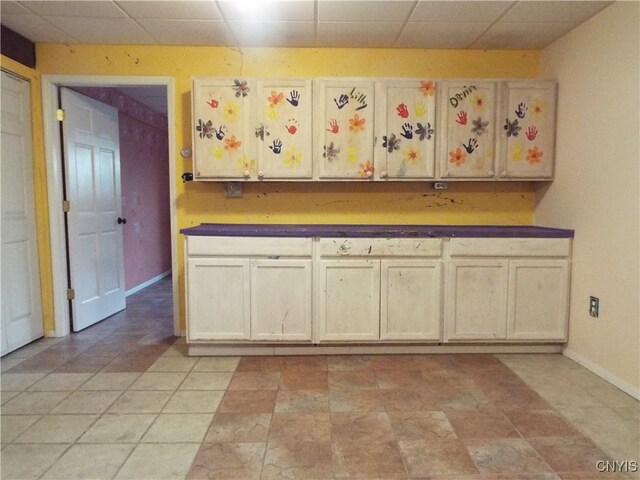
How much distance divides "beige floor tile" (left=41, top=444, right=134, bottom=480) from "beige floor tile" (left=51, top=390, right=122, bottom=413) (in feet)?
1.11

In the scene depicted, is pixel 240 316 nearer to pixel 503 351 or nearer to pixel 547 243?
pixel 503 351

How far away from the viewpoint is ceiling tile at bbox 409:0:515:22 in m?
2.31

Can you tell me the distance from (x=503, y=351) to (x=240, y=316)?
1.85 meters

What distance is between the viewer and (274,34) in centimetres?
275

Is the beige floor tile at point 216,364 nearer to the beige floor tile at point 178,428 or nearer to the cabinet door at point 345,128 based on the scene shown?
the beige floor tile at point 178,428

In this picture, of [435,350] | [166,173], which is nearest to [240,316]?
[435,350]

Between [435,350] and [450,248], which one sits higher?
[450,248]

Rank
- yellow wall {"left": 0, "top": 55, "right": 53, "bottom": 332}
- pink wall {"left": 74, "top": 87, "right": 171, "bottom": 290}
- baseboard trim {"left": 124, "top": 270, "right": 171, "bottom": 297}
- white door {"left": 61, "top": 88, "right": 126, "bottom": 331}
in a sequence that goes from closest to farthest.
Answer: yellow wall {"left": 0, "top": 55, "right": 53, "bottom": 332}
white door {"left": 61, "top": 88, "right": 126, "bottom": 331}
pink wall {"left": 74, "top": 87, "right": 171, "bottom": 290}
baseboard trim {"left": 124, "top": 270, "right": 171, "bottom": 297}

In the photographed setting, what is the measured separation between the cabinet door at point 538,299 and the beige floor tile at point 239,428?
1791 millimetres

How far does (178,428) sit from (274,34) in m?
2.53

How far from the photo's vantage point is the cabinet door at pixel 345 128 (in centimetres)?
272

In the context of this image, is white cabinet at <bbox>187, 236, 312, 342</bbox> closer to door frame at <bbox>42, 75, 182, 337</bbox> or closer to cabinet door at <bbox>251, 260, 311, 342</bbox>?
cabinet door at <bbox>251, 260, 311, 342</bbox>

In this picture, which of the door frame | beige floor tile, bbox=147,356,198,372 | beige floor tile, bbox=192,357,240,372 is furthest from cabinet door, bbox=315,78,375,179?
beige floor tile, bbox=147,356,198,372

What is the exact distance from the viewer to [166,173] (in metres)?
5.79
